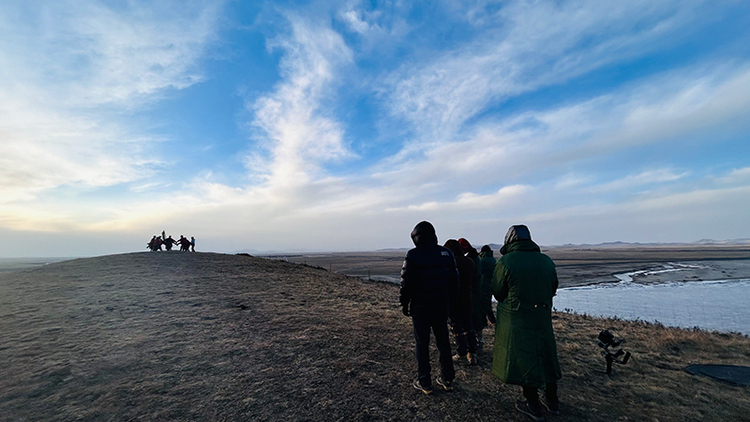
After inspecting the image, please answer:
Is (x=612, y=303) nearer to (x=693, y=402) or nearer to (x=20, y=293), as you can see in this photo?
(x=693, y=402)

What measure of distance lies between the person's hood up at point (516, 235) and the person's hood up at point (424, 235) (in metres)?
1.03

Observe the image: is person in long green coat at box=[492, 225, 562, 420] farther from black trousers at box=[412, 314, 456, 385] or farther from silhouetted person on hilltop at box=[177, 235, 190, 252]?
silhouetted person on hilltop at box=[177, 235, 190, 252]

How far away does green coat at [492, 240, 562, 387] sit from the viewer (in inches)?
159

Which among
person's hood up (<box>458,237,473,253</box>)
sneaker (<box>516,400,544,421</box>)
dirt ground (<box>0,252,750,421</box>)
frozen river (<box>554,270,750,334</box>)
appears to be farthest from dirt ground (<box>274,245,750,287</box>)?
sneaker (<box>516,400,544,421</box>)

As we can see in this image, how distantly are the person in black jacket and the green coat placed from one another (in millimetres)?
821

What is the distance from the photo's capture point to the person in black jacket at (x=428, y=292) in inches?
184

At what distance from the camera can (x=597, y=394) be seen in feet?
16.6

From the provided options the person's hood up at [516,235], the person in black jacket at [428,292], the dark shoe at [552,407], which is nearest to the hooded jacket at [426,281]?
the person in black jacket at [428,292]

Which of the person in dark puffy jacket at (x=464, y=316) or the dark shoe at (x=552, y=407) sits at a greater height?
the person in dark puffy jacket at (x=464, y=316)

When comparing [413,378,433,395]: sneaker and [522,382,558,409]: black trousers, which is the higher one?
[522,382,558,409]: black trousers

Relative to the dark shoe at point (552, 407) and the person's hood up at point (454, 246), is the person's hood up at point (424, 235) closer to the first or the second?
the person's hood up at point (454, 246)

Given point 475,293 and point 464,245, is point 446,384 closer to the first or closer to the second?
point 475,293

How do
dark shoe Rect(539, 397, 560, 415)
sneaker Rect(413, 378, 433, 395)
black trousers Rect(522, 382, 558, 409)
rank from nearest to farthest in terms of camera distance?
black trousers Rect(522, 382, 558, 409) → dark shoe Rect(539, 397, 560, 415) → sneaker Rect(413, 378, 433, 395)

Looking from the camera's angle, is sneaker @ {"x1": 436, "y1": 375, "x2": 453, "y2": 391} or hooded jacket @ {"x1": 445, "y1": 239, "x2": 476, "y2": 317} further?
hooded jacket @ {"x1": 445, "y1": 239, "x2": 476, "y2": 317}
